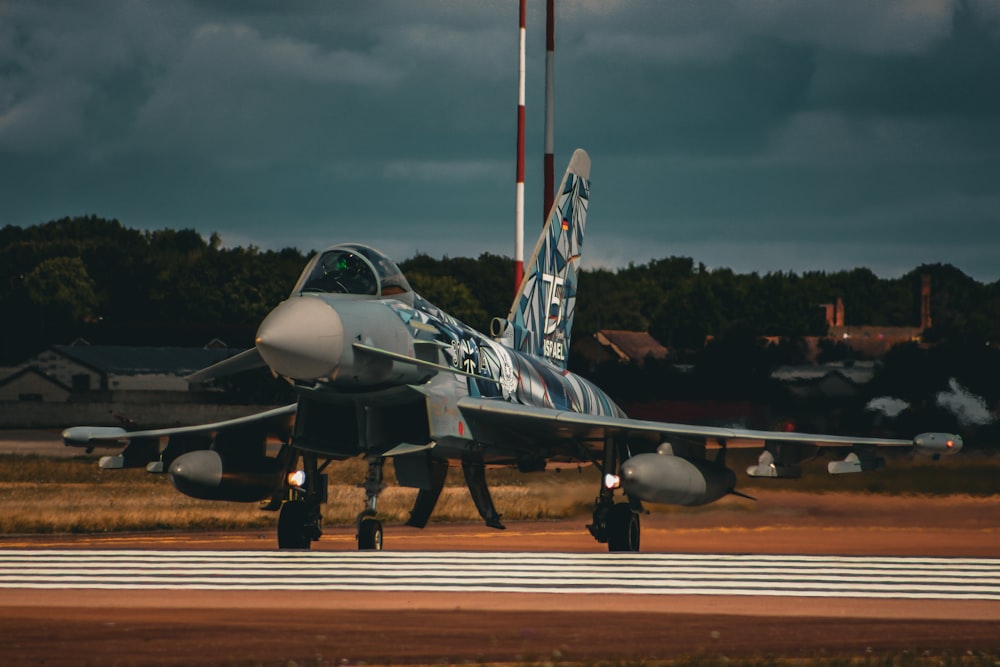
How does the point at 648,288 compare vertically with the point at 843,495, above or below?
above

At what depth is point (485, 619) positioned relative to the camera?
12.2m

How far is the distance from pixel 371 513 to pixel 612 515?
3658 mm

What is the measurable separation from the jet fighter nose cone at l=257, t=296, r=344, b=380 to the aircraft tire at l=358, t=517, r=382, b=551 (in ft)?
10.7

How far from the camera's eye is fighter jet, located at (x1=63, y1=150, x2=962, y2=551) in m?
18.1

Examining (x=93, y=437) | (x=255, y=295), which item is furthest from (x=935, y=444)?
(x=255, y=295)

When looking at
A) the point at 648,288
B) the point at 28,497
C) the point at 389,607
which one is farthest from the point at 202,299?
the point at 389,607

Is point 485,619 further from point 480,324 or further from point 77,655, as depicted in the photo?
point 480,324

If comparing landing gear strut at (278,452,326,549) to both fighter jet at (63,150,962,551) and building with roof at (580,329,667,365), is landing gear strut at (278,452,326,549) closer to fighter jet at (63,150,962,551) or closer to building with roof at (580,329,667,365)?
fighter jet at (63,150,962,551)

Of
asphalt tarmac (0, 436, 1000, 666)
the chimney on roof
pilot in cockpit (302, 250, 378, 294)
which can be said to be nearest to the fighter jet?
pilot in cockpit (302, 250, 378, 294)

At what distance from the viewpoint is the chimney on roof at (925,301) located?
5027 inches

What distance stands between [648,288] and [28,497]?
11972 cm

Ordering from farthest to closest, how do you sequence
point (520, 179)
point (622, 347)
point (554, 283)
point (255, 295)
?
point (622, 347), point (255, 295), point (520, 179), point (554, 283)

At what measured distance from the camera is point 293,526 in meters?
20.1

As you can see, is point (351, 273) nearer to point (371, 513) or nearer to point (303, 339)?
point (303, 339)
